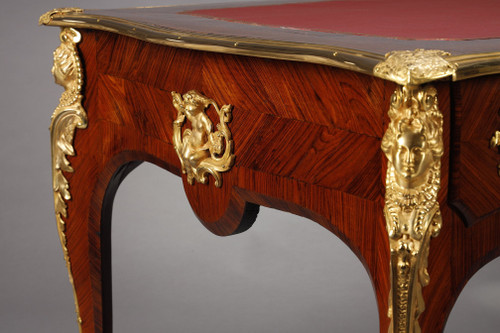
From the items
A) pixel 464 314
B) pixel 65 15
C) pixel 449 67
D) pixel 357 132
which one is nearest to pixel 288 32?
pixel 357 132

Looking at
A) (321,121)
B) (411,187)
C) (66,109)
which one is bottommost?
(411,187)

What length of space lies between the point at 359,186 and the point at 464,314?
1.18 meters

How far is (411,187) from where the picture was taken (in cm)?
88

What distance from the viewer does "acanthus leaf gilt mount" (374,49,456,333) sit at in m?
0.84

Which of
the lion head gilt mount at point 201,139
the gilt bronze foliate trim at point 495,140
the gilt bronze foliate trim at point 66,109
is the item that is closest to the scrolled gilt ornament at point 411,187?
the gilt bronze foliate trim at point 495,140

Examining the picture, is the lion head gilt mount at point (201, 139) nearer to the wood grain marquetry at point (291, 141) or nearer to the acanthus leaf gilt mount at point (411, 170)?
the wood grain marquetry at point (291, 141)

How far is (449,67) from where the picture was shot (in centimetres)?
83

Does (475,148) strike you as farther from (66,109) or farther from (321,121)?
(66,109)

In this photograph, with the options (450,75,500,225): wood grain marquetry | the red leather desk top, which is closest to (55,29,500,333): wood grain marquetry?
(450,75,500,225): wood grain marquetry

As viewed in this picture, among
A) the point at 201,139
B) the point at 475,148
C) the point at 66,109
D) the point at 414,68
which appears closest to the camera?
the point at 414,68

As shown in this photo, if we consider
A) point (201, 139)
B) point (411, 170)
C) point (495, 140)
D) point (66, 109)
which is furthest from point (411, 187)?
point (66, 109)

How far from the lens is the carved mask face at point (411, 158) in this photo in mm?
862

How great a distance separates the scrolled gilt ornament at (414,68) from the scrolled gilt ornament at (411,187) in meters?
0.02

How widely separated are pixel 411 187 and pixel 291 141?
0.21 metres
